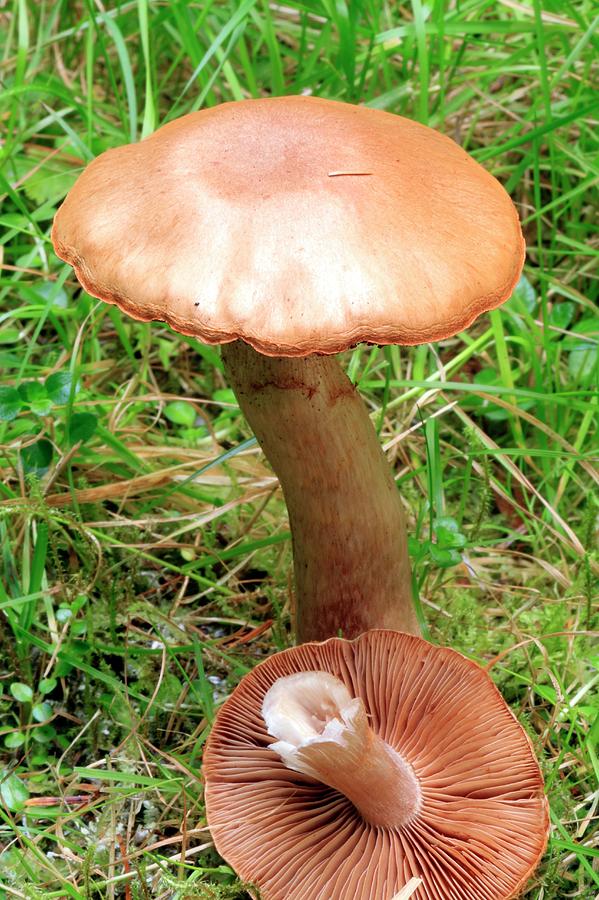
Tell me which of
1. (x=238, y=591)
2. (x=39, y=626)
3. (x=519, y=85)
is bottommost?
(x=238, y=591)

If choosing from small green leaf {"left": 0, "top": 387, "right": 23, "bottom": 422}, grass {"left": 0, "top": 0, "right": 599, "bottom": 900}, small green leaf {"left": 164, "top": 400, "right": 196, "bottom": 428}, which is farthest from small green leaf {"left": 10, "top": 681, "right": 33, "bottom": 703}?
small green leaf {"left": 164, "top": 400, "right": 196, "bottom": 428}

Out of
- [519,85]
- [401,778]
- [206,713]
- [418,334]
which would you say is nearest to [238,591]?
[206,713]

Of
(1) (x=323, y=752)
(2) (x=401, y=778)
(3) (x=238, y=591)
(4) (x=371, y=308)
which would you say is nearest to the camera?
(4) (x=371, y=308)

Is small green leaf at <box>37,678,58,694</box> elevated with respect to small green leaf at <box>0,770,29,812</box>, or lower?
elevated

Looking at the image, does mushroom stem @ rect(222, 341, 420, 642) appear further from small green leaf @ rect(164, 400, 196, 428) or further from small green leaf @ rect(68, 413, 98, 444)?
Answer: small green leaf @ rect(164, 400, 196, 428)

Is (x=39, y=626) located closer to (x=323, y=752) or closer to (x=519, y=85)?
(x=323, y=752)

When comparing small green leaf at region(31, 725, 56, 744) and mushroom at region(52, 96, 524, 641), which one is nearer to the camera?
mushroom at region(52, 96, 524, 641)

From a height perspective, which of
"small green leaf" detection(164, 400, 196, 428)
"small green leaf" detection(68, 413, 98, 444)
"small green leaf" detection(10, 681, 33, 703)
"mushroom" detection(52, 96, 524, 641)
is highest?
"mushroom" detection(52, 96, 524, 641)

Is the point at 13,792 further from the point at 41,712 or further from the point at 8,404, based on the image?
the point at 8,404
